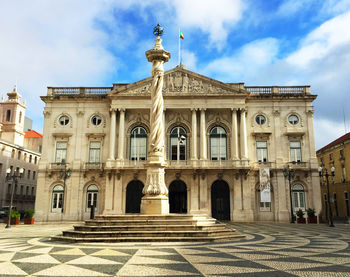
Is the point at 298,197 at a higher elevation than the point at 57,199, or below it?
higher

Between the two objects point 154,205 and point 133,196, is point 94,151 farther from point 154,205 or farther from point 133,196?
point 154,205

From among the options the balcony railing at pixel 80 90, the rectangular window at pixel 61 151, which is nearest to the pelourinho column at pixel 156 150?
the balcony railing at pixel 80 90

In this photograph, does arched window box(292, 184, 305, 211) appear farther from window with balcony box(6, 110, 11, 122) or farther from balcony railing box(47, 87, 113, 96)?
window with balcony box(6, 110, 11, 122)

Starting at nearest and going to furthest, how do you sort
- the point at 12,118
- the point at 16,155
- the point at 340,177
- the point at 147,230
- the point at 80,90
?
the point at 147,230, the point at 80,90, the point at 340,177, the point at 16,155, the point at 12,118

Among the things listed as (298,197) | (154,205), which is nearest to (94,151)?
(154,205)

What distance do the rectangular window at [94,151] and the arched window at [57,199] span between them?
4308mm

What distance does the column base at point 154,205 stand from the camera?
15562 millimetres

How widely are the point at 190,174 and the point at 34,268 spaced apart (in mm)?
25582

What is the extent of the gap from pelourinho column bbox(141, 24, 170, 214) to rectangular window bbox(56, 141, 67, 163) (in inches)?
808

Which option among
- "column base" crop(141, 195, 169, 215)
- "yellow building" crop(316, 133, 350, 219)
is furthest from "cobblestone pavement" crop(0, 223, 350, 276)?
"yellow building" crop(316, 133, 350, 219)

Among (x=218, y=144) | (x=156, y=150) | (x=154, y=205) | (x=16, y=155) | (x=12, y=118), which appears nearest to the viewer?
(x=154, y=205)

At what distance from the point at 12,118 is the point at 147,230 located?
52.7 metres

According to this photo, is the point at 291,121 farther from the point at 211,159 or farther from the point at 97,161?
the point at 97,161

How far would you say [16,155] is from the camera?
51.0 m
